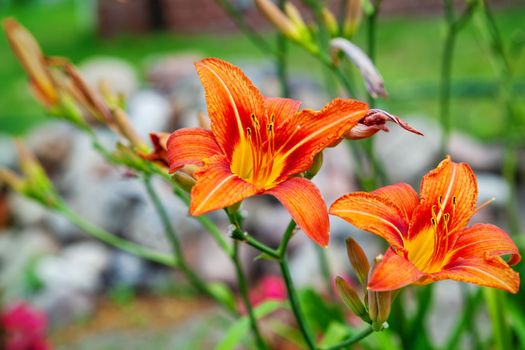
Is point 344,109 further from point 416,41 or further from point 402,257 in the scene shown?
point 416,41

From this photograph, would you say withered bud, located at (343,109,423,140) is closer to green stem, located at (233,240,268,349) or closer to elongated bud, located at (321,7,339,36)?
green stem, located at (233,240,268,349)

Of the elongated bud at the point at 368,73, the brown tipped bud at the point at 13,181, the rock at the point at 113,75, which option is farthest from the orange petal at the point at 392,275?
the rock at the point at 113,75

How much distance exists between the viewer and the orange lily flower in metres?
0.66

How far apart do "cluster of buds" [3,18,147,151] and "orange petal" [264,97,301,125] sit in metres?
0.31

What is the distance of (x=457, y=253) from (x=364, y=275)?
0.31ft

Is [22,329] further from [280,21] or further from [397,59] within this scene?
[397,59]

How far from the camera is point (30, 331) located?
203 centimetres

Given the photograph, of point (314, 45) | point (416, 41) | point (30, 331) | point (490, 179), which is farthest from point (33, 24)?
point (314, 45)

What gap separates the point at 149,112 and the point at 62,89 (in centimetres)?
333

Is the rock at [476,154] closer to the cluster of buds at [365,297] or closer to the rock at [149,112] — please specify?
the rock at [149,112]

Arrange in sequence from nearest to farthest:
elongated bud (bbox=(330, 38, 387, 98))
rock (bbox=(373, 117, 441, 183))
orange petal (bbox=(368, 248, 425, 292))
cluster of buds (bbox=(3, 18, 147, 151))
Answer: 1. orange petal (bbox=(368, 248, 425, 292))
2. elongated bud (bbox=(330, 38, 387, 98))
3. cluster of buds (bbox=(3, 18, 147, 151))
4. rock (bbox=(373, 117, 441, 183))

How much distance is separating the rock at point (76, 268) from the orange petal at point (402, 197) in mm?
2842

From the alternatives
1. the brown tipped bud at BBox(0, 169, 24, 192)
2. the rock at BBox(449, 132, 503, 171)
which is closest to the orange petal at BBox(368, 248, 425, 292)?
the brown tipped bud at BBox(0, 169, 24, 192)

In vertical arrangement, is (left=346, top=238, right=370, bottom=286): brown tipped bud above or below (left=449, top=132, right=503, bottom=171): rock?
above
